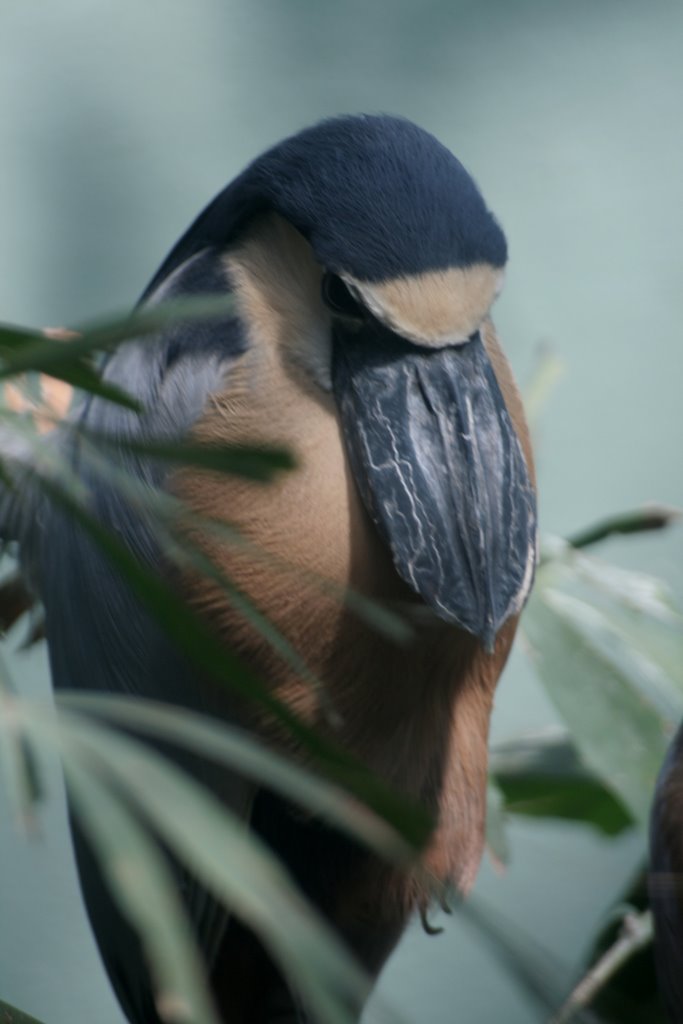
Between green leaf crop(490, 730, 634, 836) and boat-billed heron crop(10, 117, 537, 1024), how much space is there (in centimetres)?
17

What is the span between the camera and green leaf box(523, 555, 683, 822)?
1.05m

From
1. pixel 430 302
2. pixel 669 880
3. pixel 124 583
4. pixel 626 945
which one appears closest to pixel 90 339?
pixel 430 302

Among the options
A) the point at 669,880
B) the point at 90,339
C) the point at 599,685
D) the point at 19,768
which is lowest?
the point at 669,880

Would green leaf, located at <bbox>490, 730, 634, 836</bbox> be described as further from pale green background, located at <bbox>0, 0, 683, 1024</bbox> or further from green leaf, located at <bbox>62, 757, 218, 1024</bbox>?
green leaf, located at <bbox>62, 757, 218, 1024</bbox>

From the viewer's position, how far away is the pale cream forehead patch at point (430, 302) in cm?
88

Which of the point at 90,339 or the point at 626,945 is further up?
the point at 90,339

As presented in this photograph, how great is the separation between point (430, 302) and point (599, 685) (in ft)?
1.25

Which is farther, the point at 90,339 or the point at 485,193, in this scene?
the point at 485,193

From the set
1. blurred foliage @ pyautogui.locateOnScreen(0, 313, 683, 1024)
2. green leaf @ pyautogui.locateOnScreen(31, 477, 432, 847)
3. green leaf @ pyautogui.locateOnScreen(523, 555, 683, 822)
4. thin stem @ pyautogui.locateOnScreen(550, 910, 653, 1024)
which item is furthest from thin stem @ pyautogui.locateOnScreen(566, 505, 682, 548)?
green leaf @ pyautogui.locateOnScreen(31, 477, 432, 847)

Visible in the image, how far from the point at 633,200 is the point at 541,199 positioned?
0.11 m

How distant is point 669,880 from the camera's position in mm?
1044

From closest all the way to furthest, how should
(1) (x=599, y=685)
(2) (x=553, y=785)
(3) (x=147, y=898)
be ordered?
1. (3) (x=147, y=898)
2. (1) (x=599, y=685)
3. (2) (x=553, y=785)

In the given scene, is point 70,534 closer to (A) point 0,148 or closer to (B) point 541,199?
(A) point 0,148

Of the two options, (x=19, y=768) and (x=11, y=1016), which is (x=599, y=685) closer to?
(x=11, y=1016)
